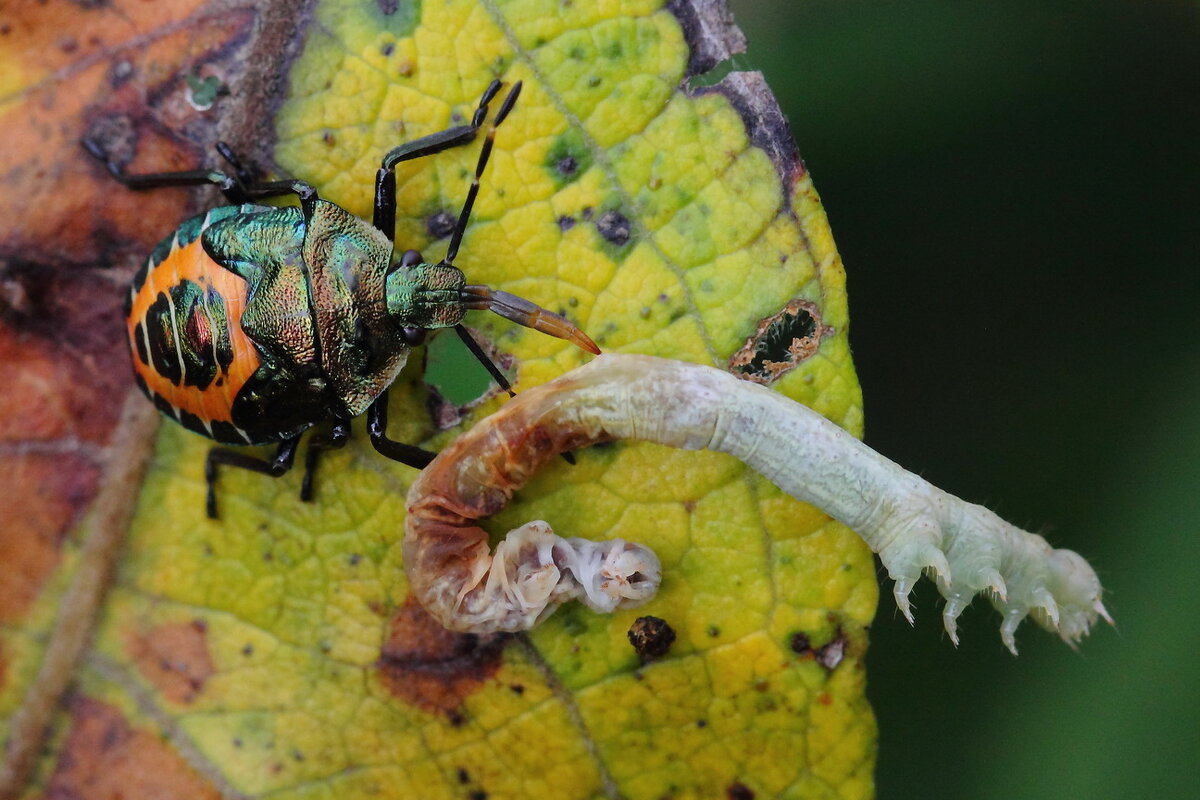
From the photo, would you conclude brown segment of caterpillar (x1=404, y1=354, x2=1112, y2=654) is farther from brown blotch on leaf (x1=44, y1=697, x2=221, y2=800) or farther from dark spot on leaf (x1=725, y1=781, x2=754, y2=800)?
brown blotch on leaf (x1=44, y1=697, x2=221, y2=800)

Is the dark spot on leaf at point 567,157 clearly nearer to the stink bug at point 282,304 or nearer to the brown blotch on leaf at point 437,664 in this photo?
the stink bug at point 282,304

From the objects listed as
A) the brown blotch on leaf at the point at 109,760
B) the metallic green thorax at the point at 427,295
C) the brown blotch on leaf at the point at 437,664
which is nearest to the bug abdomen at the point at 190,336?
the metallic green thorax at the point at 427,295

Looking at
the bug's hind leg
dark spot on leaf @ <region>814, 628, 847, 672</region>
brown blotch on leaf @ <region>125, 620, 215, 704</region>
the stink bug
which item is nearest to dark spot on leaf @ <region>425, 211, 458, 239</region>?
the stink bug

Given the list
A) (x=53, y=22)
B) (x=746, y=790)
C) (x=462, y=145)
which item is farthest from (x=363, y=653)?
(x=53, y=22)

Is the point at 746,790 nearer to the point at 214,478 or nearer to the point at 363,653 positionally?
the point at 363,653

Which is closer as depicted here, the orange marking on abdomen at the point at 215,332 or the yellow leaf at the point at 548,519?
the yellow leaf at the point at 548,519

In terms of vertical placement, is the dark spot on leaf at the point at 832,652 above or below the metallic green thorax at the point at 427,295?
below
